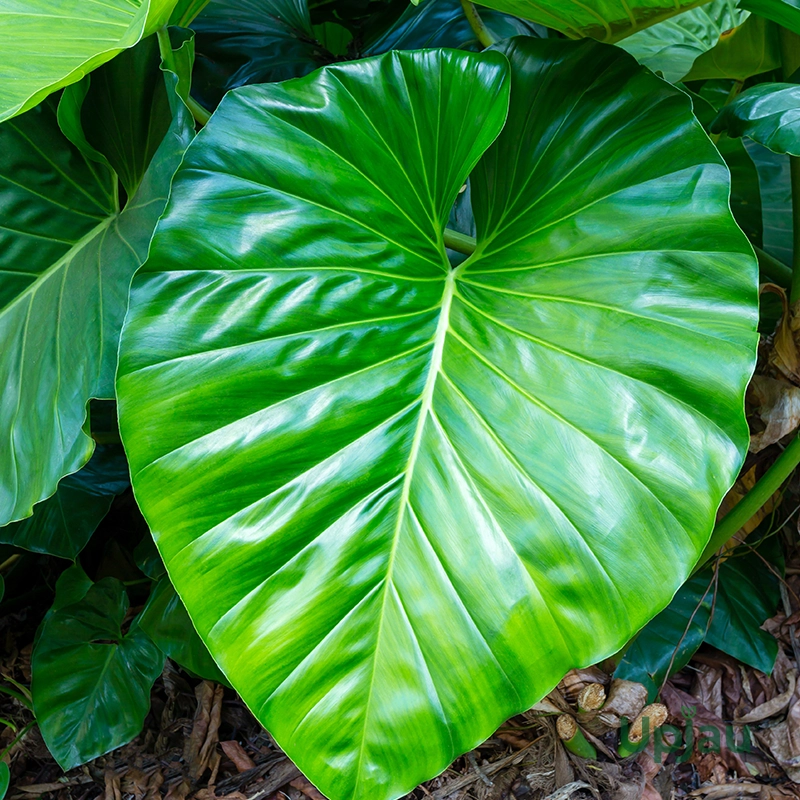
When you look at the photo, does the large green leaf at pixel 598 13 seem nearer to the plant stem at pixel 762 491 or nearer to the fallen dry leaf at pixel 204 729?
the plant stem at pixel 762 491

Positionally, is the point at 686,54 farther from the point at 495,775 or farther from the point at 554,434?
the point at 495,775

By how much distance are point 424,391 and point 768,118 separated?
1.53 ft

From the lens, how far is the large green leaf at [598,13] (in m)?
0.71

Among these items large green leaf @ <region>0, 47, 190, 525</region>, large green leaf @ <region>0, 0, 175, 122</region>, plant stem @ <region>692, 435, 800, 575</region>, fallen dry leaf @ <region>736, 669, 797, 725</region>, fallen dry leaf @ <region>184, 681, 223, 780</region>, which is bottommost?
fallen dry leaf @ <region>184, 681, 223, 780</region>

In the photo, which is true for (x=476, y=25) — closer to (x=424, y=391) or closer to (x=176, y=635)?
(x=424, y=391)

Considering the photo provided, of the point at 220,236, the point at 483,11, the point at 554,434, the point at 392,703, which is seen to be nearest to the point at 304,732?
the point at 392,703

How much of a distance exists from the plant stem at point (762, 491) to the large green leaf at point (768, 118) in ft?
1.36

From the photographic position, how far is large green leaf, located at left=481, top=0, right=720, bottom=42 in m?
0.71

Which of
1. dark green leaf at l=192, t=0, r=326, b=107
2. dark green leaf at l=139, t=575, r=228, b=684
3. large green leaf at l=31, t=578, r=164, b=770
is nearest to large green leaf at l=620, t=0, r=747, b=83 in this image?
dark green leaf at l=192, t=0, r=326, b=107

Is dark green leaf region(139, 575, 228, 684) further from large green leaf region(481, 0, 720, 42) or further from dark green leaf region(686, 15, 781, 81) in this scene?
dark green leaf region(686, 15, 781, 81)

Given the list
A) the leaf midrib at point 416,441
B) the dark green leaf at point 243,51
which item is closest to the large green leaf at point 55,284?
the leaf midrib at point 416,441

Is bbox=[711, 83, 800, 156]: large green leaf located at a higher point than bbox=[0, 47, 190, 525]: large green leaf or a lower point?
higher

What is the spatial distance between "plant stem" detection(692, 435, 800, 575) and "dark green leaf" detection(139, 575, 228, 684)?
2.51ft

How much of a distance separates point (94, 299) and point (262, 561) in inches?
16.8
